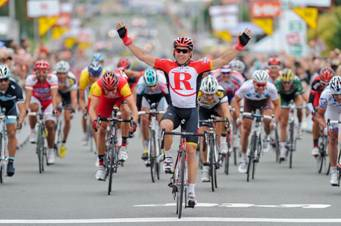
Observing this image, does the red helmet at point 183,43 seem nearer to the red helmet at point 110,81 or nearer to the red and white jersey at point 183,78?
the red and white jersey at point 183,78

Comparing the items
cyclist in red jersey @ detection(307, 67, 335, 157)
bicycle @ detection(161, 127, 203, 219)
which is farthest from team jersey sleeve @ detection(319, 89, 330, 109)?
bicycle @ detection(161, 127, 203, 219)

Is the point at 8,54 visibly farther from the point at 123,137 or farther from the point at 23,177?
the point at 123,137

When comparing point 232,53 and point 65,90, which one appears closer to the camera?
point 232,53

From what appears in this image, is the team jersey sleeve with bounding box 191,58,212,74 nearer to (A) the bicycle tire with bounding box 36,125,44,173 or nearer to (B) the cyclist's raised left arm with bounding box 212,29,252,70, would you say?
(B) the cyclist's raised left arm with bounding box 212,29,252,70

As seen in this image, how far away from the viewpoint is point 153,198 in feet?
60.7

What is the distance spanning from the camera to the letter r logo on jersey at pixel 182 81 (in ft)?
55.3

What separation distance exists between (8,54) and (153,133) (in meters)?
6.13

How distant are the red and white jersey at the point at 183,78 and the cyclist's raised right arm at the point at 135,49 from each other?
0.37ft

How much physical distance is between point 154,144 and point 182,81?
5.04m

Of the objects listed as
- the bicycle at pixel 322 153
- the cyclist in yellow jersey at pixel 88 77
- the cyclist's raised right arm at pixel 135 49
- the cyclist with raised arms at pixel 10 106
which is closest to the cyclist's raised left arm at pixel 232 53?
the cyclist's raised right arm at pixel 135 49

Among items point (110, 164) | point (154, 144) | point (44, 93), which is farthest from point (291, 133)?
point (110, 164)

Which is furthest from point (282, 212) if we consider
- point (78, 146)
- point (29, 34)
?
point (29, 34)

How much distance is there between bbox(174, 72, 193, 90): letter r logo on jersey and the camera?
16844mm

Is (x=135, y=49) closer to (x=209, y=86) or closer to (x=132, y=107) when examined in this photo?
(x=132, y=107)
